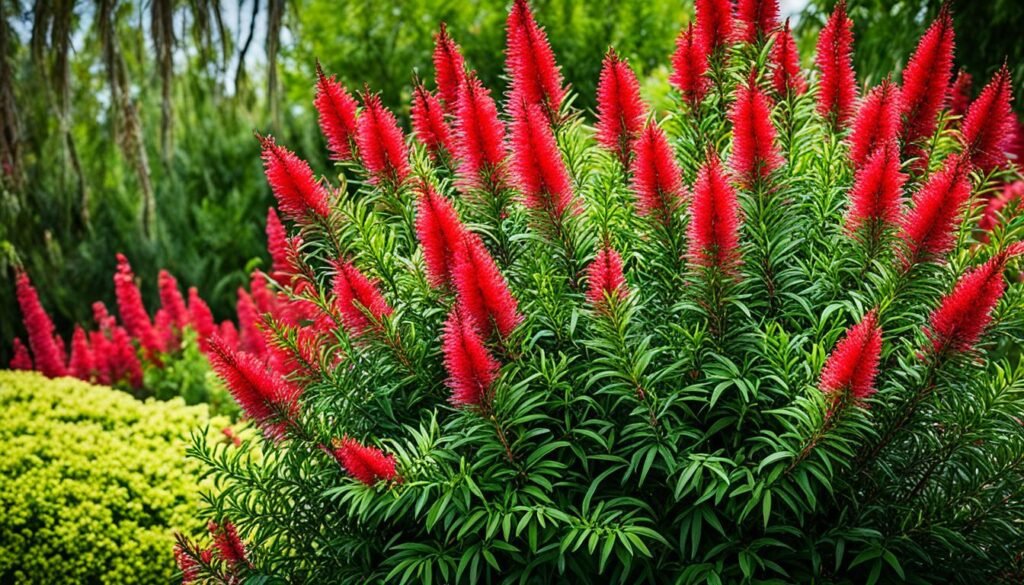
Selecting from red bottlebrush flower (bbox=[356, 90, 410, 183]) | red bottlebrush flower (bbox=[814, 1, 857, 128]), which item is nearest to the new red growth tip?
red bottlebrush flower (bbox=[814, 1, 857, 128])

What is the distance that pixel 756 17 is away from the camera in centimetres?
301

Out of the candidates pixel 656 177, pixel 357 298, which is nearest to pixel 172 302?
pixel 357 298

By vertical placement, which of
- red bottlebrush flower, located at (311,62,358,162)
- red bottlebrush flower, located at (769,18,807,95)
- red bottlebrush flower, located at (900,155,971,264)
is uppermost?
red bottlebrush flower, located at (311,62,358,162)

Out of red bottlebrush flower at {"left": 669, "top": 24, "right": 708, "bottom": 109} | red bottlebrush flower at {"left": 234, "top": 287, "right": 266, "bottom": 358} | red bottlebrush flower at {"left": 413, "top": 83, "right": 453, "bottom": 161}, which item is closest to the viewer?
red bottlebrush flower at {"left": 669, "top": 24, "right": 708, "bottom": 109}

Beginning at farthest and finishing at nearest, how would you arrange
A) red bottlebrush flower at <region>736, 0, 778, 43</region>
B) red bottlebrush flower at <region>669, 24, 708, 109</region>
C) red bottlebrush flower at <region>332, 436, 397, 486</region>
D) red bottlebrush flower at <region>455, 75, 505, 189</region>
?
red bottlebrush flower at <region>736, 0, 778, 43</region>
red bottlebrush flower at <region>669, 24, 708, 109</region>
red bottlebrush flower at <region>455, 75, 505, 189</region>
red bottlebrush flower at <region>332, 436, 397, 486</region>

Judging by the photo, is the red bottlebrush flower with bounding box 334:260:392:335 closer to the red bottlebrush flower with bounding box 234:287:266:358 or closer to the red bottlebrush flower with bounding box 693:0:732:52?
the red bottlebrush flower with bounding box 693:0:732:52

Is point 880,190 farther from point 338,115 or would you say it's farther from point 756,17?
point 338,115

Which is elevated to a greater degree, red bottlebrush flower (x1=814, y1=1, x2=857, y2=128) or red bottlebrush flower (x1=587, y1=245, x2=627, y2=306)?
red bottlebrush flower (x1=814, y1=1, x2=857, y2=128)

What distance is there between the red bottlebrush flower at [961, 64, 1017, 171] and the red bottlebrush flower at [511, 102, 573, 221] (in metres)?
1.09

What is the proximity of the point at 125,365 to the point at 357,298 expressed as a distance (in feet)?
16.7

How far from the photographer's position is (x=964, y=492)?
2.59 m

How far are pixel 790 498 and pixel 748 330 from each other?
17.4 inches

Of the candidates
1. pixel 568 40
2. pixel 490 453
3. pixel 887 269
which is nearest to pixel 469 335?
pixel 490 453

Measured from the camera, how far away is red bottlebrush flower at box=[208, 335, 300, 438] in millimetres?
2711
